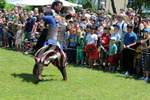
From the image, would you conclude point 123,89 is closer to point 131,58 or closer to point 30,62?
point 131,58

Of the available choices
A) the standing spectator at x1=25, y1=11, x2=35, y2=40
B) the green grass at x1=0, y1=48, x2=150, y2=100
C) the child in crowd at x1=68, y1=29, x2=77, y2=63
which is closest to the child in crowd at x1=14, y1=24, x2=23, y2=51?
the standing spectator at x1=25, y1=11, x2=35, y2=40

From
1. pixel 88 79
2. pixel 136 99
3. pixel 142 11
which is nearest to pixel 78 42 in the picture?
pixel 88 79

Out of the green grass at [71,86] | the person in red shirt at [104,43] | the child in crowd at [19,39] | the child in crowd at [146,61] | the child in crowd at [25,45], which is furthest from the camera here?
the child in crowd at [19,39]

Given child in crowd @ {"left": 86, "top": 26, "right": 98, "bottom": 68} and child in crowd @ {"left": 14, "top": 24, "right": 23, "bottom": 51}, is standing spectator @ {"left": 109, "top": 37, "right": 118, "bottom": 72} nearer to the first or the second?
child in crowd @ {"left": 86, "top": 26, "right": 98, "bottom": 68}

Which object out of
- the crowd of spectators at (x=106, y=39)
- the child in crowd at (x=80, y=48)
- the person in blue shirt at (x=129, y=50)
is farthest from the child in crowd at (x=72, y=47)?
the person in blue shirt at (x=129, y=50)

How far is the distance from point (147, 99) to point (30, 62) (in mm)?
5473

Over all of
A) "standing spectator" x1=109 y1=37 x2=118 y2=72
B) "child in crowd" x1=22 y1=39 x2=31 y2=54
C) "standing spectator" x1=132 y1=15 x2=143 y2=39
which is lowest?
"child in crowd" x1=22 y1=39 x2=31 y2=54

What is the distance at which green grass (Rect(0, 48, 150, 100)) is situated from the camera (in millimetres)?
6836

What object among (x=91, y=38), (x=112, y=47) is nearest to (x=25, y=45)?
(x=91, y=38)

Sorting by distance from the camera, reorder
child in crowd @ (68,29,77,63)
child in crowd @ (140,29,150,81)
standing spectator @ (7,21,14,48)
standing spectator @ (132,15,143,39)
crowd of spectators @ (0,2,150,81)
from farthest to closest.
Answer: standing spectator @ (7,21,14,48) < child in crowd @ (68,29,77,63) < standing spectator @ (132,15,143,39) < crowd of spectators @ (0,2,150,81) < child in crowd @ (140,29,150,81)

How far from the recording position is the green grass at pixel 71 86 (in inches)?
269

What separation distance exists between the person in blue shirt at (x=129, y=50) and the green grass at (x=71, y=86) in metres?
0.53

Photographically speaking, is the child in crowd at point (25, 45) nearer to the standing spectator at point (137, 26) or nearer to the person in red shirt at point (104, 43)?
the person in red shirt at point (104, 43)

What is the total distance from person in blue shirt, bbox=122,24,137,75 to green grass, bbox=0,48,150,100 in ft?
1.73
